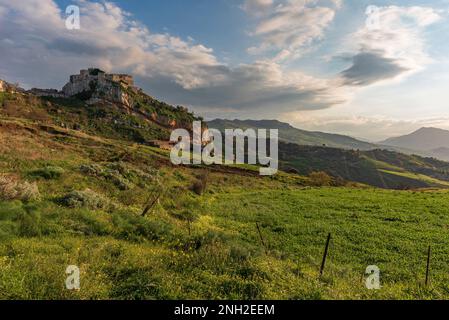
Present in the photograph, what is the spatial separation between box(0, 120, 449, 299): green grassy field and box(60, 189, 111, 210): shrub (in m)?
0.06

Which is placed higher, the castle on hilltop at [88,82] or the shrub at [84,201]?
the castle on hilltop at [88,82]

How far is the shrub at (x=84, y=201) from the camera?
1653 cm

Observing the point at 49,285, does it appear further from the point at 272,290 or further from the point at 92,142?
the point at 92,142

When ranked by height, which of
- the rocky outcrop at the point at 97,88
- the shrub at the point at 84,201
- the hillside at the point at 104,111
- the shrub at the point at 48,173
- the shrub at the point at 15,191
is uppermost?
the rocky outcrop at the point at 97,88

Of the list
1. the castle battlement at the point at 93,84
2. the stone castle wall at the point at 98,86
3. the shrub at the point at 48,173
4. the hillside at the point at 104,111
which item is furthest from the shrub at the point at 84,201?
the castle battlement at the point at 93,84

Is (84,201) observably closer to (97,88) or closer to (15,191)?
(15,191)

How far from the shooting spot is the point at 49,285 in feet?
26.4

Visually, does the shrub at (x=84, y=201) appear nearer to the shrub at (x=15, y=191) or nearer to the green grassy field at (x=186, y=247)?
the green grassy field at (x=186, y=247)

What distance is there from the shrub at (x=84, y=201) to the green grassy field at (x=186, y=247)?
0.06 meters

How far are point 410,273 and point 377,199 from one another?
25.7 meters

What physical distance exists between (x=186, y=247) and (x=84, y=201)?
7.45m

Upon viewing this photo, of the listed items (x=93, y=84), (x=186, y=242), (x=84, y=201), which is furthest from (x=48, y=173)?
(x=93, y=84)

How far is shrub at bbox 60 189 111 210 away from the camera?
1653 cm
